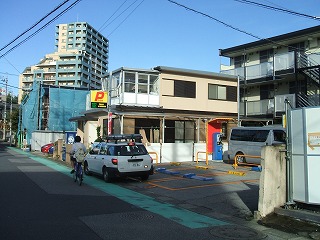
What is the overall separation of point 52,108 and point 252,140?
108ft

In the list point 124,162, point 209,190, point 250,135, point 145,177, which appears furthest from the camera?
point 250,135

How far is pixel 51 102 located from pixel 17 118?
1771 centimetres

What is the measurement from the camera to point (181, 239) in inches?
242

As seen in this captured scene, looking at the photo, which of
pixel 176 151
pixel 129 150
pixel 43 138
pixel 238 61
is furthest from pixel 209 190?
pixel 43 138

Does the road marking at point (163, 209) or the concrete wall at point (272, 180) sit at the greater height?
the concrete wall at point (272, 180)

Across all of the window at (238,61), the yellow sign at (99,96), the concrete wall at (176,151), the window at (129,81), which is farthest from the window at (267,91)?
the yellow sign at (99,96)

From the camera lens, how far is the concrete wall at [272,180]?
24.7 ft

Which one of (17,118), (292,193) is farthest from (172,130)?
(17,118)

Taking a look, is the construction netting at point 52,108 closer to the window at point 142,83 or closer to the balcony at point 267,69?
the window at point 142,83

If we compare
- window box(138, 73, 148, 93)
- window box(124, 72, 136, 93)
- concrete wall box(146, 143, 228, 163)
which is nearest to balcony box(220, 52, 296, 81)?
concrete wall box(146, 143, 228, 163)

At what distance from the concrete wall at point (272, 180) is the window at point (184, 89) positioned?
19.2 meters

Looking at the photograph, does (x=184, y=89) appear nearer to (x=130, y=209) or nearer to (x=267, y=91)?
(x=267, y=91)

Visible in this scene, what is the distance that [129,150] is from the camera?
45.6ft

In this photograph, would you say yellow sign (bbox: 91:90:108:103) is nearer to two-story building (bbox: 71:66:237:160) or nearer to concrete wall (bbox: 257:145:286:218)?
two-story building (bbox: 71:66:237:160)
